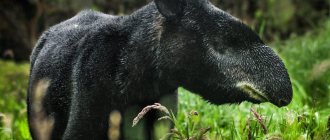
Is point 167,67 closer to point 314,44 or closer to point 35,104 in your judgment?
point 35,104

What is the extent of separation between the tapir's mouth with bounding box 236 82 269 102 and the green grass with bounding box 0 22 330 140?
0.47 feet

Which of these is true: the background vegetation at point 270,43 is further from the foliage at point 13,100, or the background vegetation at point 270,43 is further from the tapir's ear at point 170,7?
the tapir's ear at point 170,7

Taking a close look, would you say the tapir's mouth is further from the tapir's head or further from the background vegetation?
the background vegetation

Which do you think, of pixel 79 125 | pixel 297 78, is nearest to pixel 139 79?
pixel 79 125

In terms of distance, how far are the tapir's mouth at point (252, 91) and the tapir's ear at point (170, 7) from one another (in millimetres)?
513

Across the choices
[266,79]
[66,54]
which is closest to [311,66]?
[66,54]

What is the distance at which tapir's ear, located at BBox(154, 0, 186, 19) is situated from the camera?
361cm

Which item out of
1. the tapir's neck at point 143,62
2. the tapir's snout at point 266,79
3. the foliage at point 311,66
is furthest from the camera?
the foliage at point 311,66

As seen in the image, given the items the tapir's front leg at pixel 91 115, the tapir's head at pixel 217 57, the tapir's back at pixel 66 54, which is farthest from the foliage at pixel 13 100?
the tapir's head at pixel 217 57

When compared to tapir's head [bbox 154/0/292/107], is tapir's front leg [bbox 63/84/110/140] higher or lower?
lower

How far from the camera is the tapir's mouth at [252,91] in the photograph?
3445mm

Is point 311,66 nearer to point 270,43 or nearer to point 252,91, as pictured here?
point 270,43

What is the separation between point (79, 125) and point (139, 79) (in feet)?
1.39

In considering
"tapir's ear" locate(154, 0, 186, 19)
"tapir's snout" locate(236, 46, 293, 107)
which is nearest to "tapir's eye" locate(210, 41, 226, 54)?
A: "tapir's snout" locate(236, 46, 293, 107)
